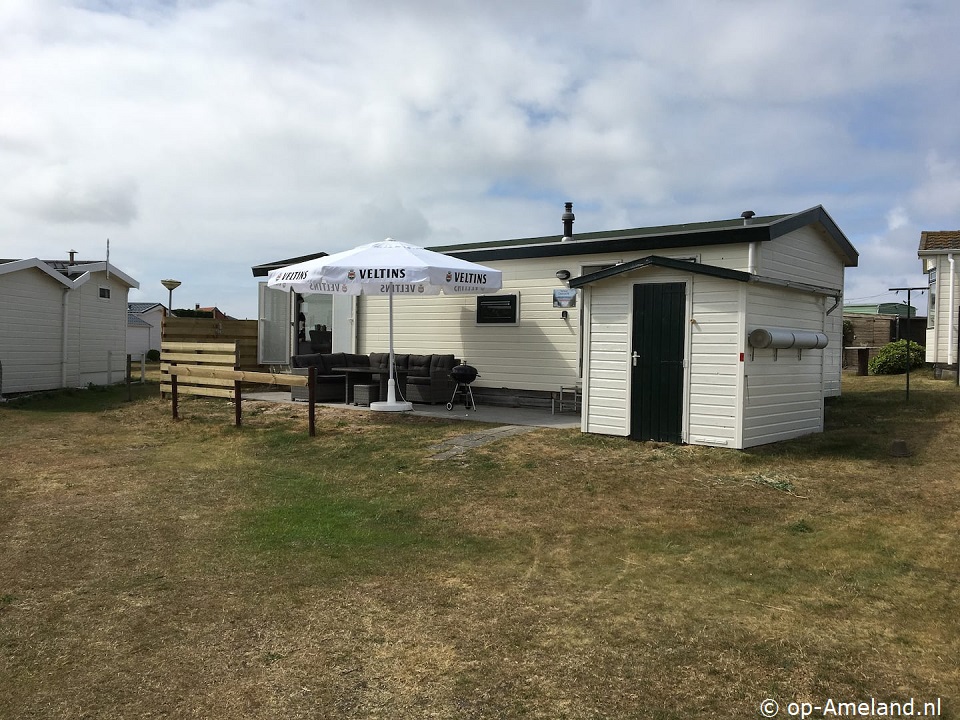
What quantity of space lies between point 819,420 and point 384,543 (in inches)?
257

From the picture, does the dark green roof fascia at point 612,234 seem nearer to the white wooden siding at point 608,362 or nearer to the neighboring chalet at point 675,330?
the neighboring chalet at point 675,330

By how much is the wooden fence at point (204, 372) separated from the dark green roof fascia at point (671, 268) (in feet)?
14.4

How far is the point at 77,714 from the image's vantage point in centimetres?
283

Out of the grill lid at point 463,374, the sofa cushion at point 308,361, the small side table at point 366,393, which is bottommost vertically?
the small side table at point 366,393

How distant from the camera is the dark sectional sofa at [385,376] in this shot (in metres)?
11.8

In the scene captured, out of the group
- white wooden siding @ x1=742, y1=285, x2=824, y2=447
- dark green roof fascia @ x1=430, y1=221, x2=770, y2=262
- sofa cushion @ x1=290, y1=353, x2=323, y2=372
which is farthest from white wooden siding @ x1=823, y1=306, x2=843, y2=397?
sofa cushion @ x1=290, y1=353, x2=323, y2=372

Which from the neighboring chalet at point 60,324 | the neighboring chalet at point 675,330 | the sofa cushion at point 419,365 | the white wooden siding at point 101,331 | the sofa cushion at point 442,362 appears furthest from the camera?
the white wooden siding at point 101,331

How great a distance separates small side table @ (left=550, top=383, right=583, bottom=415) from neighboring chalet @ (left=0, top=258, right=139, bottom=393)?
10850 millimetres

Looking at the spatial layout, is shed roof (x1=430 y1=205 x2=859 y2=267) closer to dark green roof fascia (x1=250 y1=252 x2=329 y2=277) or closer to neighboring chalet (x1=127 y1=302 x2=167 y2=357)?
dark green roof fascia (x1=250 y1=252 x2=329 y2=277)

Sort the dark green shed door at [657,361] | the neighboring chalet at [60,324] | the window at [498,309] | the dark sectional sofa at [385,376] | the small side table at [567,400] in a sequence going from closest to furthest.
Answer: the dark green shed door at [657,361] → the small side table at [567,400] → the dark sectional sofa at [385,376] → the window at [498,309] → the neighboring chalet at [60,324]

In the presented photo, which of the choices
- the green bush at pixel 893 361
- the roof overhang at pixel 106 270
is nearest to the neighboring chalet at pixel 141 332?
→ the roof overhang at pixel 106 270

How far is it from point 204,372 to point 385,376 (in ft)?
9.46

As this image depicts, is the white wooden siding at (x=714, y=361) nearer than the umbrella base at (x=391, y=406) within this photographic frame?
Yes

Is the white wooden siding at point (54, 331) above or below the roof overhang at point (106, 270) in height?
below
